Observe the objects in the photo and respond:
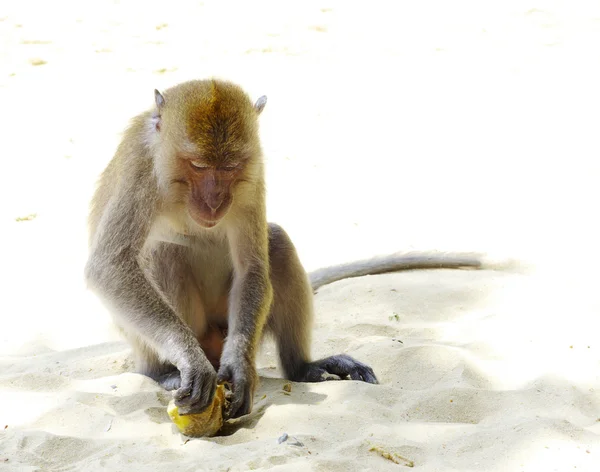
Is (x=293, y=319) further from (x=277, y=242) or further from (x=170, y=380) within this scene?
(x=170, y=380)

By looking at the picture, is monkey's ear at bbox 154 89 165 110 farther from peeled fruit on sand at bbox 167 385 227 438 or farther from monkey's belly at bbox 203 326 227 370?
peeled fruit on sand at bbox 167 385 227 438

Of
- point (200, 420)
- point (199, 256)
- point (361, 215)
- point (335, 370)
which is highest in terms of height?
point (199, 256)

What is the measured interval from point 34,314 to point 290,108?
511 centimetres

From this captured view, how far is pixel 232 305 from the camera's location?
5.07m

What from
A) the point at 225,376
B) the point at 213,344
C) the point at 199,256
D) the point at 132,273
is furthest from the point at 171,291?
the point at 225,376

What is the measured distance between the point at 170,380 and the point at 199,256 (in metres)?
0.75

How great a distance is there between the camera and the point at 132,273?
186 inches

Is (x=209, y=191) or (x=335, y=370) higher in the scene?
Result: (x=209, y=191)

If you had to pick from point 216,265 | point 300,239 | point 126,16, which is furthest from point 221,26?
point 216,265

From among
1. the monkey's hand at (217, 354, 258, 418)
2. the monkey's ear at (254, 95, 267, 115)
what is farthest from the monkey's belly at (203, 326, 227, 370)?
the monkey's ear at (254, 95, 267, 115)

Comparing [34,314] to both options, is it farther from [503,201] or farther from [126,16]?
[126,16]

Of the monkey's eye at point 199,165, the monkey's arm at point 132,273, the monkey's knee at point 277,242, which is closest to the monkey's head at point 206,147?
the monkey's eye at point 199,165

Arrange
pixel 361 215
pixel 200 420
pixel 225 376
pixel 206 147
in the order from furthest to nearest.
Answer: pixel 361 215 < pixel 225 376 < pixel 206 147 < pixel 200 420

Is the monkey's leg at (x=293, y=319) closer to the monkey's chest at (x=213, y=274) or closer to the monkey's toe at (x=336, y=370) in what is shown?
the monkey's toe at (x=336, y=370)
